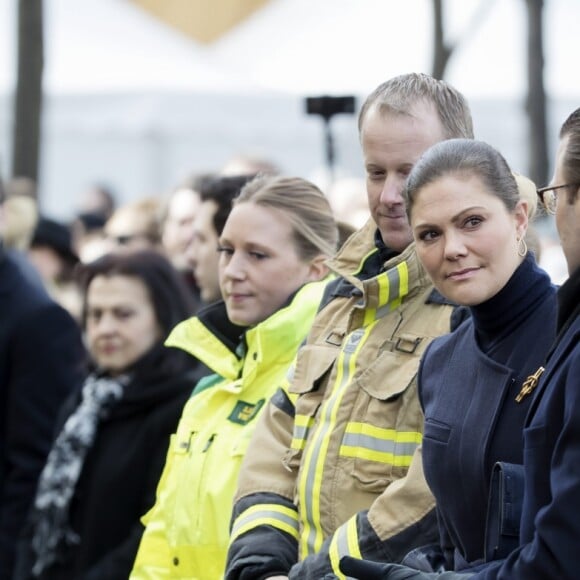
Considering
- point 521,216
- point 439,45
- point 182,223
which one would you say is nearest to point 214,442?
point 521,216

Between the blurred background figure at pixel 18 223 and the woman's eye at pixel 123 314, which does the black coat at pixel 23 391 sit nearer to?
the woman's eye at pixel 123 314

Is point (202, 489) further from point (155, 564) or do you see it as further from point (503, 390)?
point (503, 390)

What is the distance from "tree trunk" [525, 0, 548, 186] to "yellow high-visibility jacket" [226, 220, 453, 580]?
10703 mm

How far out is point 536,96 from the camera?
1464cm

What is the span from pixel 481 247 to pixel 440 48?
10090mm

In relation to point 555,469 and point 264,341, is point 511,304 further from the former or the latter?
point 264,341

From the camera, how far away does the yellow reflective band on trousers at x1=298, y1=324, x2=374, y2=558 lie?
3723 mm

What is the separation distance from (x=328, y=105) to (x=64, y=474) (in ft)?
7.82

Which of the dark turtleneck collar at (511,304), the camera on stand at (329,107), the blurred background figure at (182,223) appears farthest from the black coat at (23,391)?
the dark turtleneck collar at (511,304)

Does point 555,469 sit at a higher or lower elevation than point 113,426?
higher

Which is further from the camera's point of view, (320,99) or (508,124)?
(508,124)

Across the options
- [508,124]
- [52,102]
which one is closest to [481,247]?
[508,124]

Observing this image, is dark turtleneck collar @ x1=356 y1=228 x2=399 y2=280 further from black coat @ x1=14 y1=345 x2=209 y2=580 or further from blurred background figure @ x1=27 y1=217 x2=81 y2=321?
blurred background figure @ x1=27 y1=217 x2=81 y2=321

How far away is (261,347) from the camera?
451 centimetres
